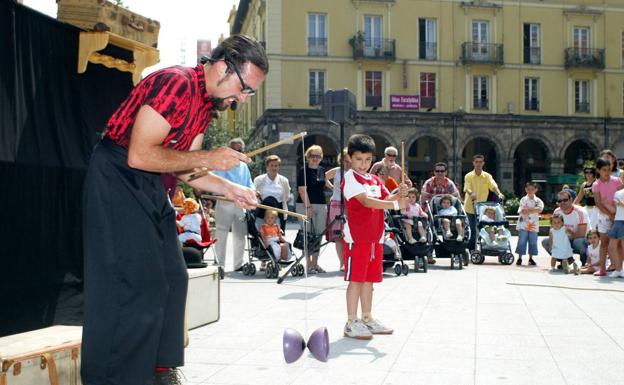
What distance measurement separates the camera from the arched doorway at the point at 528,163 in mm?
46906

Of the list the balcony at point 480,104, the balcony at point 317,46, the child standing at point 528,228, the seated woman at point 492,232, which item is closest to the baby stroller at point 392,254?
the seated woman at point 492,232

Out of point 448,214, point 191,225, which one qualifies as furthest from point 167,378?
point 448,214

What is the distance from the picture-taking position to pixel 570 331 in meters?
6.46

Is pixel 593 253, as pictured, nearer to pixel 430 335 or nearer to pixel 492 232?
pixel 492 232

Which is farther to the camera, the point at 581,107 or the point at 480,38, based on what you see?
the point at 581,107

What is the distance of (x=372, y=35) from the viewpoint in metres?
40.3

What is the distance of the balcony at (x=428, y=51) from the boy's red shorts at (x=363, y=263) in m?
35.9

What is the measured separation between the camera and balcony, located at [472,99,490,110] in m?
41.5

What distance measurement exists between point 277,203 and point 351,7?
30445 mm

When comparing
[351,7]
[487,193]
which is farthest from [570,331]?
[351,7]

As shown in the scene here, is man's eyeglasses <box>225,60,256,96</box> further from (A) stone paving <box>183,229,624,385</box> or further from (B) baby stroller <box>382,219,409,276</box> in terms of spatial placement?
(B) baby stroller <box>382,219,409,276</box>

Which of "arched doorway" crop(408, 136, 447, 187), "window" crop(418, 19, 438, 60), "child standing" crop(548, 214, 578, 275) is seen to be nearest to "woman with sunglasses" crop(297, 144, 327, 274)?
"child standing" crop(548, 214, 578, 275)

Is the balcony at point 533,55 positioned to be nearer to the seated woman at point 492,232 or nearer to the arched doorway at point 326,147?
the arched doorway at point 326,147

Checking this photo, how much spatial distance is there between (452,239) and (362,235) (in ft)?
21.0
